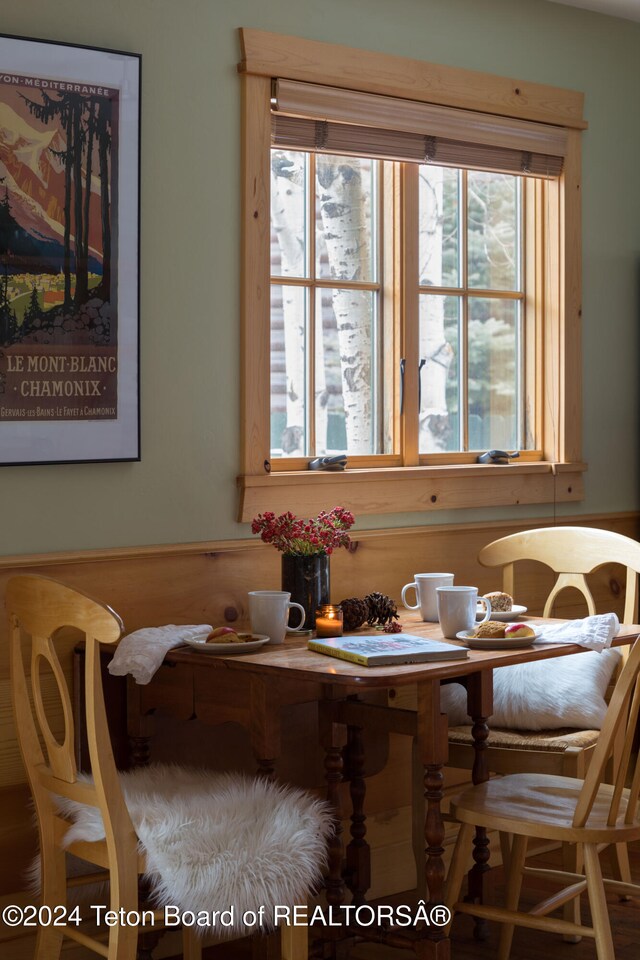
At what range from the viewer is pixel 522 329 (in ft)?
12.2

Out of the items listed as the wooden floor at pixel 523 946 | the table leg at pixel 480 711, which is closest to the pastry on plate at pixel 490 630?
the table leg at pixel 480 711

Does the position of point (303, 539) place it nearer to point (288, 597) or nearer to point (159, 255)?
point (288, 597)

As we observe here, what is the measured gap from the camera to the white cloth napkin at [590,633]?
2.54 meters

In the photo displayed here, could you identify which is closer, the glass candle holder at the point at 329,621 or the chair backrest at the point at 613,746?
the chair backrest at the point at 613,746

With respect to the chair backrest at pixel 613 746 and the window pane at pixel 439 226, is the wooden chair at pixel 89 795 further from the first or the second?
the window pane at pixel 439 226

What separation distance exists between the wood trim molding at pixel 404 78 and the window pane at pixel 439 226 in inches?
8.6

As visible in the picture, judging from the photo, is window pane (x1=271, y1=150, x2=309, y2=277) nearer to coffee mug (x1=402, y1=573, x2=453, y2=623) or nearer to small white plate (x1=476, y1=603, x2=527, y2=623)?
coffee mug (x1=402, y1=573, x2=453, y2=623)

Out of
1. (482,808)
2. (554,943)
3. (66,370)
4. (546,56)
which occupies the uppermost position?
(546,56)

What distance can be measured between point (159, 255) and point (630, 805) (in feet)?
5.35

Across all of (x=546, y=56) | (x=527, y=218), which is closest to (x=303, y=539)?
(x=527, y=218)

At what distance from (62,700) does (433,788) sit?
752mm

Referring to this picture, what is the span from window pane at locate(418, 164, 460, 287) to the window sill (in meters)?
0.59

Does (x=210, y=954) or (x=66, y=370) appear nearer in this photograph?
(x=66, y=370)

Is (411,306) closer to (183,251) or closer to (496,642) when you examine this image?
(183,251)
